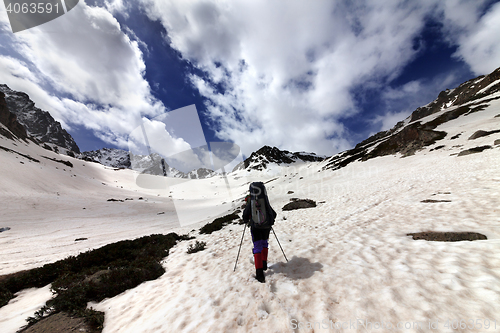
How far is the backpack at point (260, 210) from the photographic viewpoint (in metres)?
5.39

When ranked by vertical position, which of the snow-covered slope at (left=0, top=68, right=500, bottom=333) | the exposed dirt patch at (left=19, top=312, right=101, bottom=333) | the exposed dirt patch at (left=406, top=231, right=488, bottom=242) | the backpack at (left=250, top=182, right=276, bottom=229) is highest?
the backpack at (left=250, top=182, right=276, bottom=229)

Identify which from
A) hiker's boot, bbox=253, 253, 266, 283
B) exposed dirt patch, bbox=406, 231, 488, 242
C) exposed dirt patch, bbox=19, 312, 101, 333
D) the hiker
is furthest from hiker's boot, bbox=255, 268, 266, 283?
exposed dirt patch, bbox=406, 231, 488, 242

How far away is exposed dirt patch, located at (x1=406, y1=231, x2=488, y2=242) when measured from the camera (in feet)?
16.9

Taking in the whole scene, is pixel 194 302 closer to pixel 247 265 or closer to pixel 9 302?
pixel 247 265

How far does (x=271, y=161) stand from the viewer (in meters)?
171

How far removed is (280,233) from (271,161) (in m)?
163

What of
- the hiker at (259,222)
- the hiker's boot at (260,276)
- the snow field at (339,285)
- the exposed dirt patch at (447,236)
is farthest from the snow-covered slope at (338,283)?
the hiker at (259,222)

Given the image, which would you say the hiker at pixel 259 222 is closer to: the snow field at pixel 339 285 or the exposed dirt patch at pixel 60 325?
the snow field at pixel 339 285

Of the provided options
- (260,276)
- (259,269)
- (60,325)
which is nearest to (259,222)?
(259,269)

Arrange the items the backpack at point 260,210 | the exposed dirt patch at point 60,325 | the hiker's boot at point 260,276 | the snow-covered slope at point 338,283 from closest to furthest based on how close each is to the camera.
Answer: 1. the snow-covered slope at point 338,283
2. the exposed dirt patch at point 60,325
3. the hiker's boot at point 260,276
4. the backpack at point 260,210

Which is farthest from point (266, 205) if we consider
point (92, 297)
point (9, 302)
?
point (9, 302)

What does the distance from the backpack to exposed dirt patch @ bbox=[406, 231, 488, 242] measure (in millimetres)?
5280

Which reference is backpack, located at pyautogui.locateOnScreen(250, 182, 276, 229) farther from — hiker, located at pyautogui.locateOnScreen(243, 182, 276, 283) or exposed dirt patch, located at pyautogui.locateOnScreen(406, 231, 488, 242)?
exposed dirt patch, located at pyautogui.locateOnScreen(406, 231, 488, 242)

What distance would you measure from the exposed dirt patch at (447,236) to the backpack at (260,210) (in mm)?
5280
